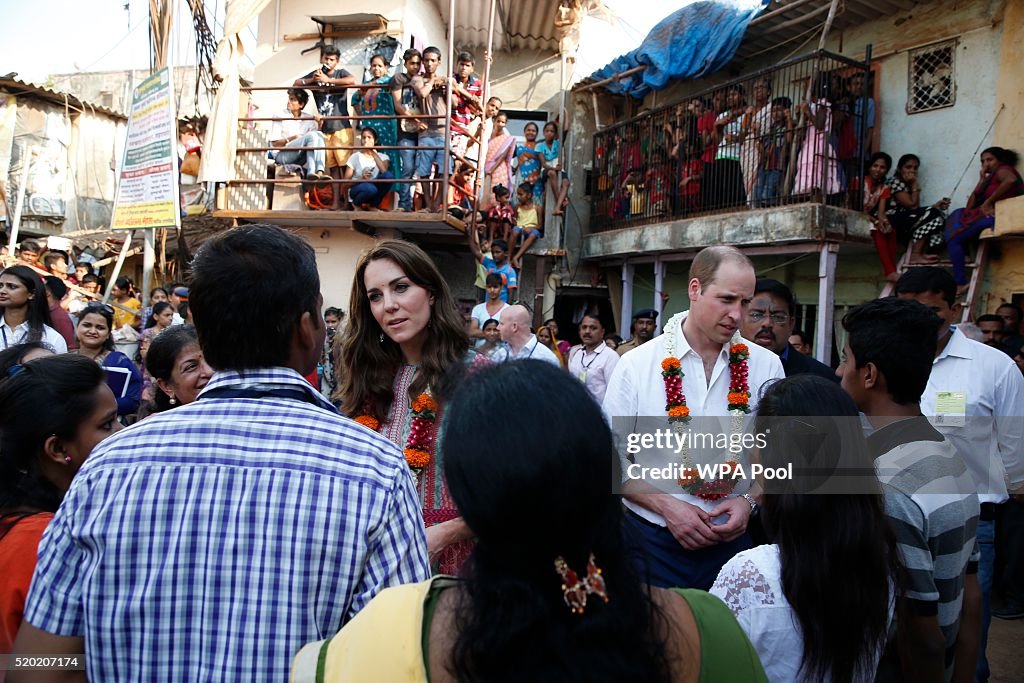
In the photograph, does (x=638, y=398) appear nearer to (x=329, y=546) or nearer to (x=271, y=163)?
(x=329, y=546)

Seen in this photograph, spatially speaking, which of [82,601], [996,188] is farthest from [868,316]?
[996,188]

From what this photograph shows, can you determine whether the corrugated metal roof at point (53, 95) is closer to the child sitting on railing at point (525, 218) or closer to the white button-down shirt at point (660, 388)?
the child sitting on railing at point (525, 218)

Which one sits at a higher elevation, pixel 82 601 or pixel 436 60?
pixel 436 60

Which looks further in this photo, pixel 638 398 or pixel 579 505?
pixel 638 398

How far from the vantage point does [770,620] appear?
1.48 metres

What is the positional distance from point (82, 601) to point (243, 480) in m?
0.41

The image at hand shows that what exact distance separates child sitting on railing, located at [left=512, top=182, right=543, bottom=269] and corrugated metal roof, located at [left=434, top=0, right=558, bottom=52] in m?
2.89

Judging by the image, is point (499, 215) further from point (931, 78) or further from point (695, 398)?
point (695, 398)

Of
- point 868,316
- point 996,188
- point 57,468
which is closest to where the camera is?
point 57,468

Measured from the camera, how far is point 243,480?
1.28 metres

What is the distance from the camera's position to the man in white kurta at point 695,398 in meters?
2.64

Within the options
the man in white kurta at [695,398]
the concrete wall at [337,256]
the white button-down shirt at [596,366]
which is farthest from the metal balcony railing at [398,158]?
the man in white kurta at [695,398]

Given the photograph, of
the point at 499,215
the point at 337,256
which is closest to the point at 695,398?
the point at 337,256

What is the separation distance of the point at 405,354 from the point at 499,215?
8920mm
